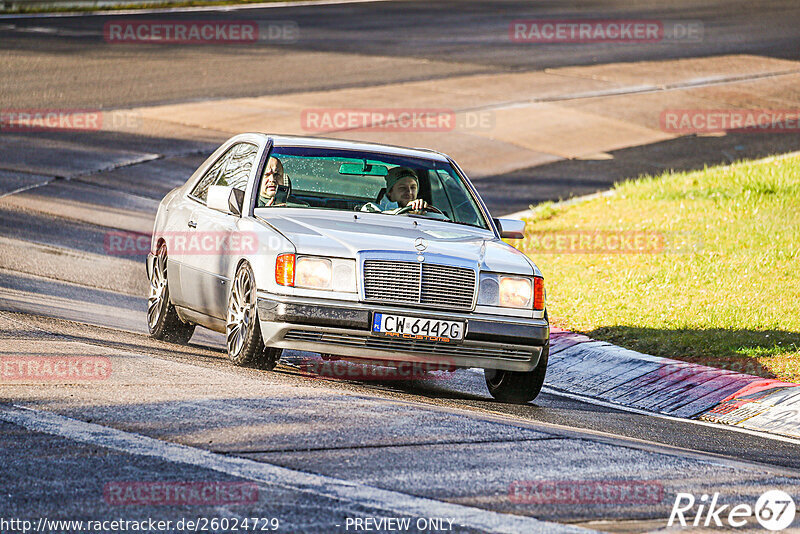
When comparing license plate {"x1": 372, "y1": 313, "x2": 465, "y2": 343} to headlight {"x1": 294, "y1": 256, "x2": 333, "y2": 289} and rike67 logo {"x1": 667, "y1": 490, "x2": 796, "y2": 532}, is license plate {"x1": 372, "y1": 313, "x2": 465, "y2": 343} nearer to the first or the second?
headlight {"x1": 294, "y1": 256, "x2": 333, "y2": 289}

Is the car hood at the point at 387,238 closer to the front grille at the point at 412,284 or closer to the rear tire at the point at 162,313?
the front grille at the point at 412,284

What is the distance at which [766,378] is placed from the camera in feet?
31.1

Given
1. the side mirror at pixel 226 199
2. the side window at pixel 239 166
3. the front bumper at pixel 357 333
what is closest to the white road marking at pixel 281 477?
the front bumper at pixel 357 333

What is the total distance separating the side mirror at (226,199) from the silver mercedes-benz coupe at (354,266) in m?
0.01

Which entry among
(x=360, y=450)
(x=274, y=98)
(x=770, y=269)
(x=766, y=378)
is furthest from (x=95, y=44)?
(x=360, y=450)

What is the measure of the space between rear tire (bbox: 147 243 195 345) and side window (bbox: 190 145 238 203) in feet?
1.64

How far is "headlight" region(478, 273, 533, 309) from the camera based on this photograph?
26.1 ft

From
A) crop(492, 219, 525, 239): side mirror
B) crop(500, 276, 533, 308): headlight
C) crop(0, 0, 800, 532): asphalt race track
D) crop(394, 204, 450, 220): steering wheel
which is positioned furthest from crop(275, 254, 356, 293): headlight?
crop(492, 219, 525, 239): side mirror

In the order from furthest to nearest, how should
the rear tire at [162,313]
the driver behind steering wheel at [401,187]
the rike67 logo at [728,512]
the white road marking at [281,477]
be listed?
the rear tire at [162,313]
the driver behind steering wheel at [401,187]
the rike67 logo at [728,512]
the white road marking at [281,477]

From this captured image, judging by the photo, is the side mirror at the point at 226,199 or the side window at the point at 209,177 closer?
the side mirror at the point at 226,199

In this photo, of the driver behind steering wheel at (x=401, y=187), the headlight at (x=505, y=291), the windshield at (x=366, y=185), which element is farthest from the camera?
the driver behind steering wheel at (x=401, y=187)

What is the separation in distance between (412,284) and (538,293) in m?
0.89

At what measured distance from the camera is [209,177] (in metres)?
9.97

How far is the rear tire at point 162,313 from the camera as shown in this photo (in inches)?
384
